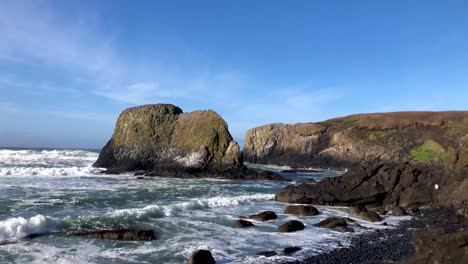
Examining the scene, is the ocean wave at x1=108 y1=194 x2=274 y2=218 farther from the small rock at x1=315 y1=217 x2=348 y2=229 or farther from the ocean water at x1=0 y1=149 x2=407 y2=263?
the small rock at x1=315 y1=217 x2=348 y2=229

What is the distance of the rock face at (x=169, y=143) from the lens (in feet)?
132

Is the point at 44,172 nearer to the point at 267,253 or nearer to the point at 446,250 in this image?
the point at 267,253

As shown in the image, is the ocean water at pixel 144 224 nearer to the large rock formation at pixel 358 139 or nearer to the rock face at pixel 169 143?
the rock face at pixel 169 143

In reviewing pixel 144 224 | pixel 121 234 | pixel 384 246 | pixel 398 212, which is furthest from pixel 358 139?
pixel 121 234

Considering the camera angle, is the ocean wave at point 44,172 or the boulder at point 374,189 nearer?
the boulder at point 374,189

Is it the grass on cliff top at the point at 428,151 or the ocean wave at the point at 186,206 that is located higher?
the grass on cliff top at the point at 428,151

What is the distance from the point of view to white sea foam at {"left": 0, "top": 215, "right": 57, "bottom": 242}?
1426 centimetres

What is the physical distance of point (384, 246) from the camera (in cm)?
1435

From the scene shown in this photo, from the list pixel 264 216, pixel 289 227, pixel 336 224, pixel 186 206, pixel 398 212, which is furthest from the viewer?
pixel 398 212

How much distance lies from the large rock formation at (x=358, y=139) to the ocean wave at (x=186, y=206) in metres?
38.0

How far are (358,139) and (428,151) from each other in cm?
1025

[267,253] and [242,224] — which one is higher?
[242,224]

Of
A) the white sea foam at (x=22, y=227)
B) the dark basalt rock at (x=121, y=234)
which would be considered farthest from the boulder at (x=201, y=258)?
the white sea foam at (x=22, y=227)

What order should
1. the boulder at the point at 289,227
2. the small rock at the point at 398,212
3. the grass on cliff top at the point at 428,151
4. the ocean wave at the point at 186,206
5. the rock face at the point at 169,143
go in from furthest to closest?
the grass on cliff top at the point at 428,151
the rock face at the point at 169,143
the small rock at the point at 398,212
the ocean wave at the point at 186,206
the boulder at the point at 289,227
